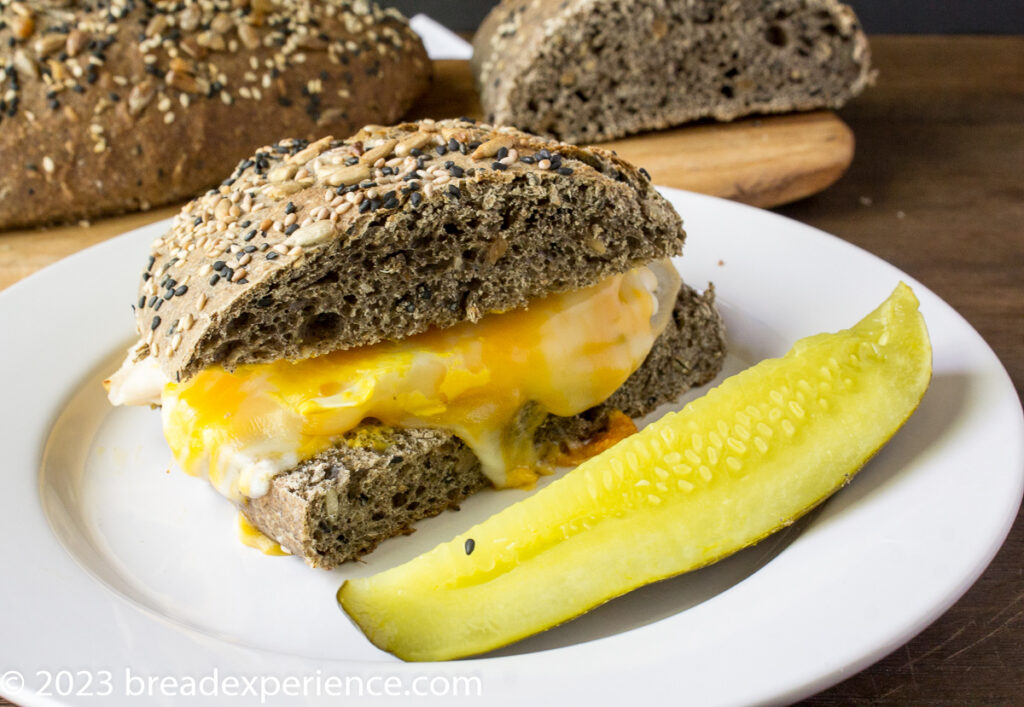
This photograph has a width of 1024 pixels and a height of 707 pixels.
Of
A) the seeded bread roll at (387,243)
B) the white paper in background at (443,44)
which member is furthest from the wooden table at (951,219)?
the white paper in background at (443,44)

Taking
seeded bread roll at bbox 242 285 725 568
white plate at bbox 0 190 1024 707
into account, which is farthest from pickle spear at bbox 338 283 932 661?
seeded bread roll at bbox 242 285 725 568

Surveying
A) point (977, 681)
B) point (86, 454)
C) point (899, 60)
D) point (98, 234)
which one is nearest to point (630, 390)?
point (977, 681)

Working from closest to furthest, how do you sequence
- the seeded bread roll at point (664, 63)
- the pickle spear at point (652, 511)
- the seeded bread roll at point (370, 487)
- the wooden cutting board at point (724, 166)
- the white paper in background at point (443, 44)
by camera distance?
1. the pickle spear at point (652, 511)
2. the seeded bread roll at point (370, 487)
3. the wooden cutting board at point (724, 166)
4. the seeded bread roll at point (664, 63)
5. the white paper in background at point (443, 44)

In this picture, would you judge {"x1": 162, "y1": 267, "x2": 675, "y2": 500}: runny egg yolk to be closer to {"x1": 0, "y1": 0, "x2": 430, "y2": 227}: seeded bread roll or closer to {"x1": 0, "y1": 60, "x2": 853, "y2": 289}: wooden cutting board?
{"x1": 0, "y1": 60, "x2": 853, "y2": 289}: wooden cutting board

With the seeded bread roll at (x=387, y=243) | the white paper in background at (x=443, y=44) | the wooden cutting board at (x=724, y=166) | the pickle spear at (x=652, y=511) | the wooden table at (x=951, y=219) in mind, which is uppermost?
the seeded bread roll at (x=387, y=243)

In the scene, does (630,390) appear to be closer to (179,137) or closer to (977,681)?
(977,681)

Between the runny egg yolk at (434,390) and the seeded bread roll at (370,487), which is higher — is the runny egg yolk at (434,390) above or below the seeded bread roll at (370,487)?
above

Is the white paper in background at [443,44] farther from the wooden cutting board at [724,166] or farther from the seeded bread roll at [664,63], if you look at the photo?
the wooden cutting board at [724,166]
